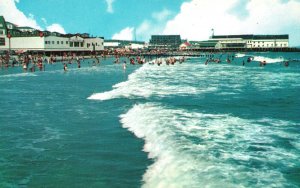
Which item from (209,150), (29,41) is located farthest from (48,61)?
(209,150)

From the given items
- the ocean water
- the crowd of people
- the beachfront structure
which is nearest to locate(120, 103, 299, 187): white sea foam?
the ocean water

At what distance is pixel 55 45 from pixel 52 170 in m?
101

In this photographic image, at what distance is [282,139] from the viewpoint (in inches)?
574

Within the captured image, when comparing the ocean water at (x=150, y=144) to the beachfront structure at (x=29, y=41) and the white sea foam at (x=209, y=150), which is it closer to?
the white sea foam at (x=209, y=150)

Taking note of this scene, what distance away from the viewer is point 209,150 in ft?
42.3

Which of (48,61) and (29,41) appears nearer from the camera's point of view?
(48,61)

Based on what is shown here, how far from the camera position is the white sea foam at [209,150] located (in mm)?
10312

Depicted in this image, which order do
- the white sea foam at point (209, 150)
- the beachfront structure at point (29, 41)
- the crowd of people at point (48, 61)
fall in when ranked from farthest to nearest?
the beachfront structure at point (29, 41) < the crowd of people at point (48, 61) < the white sea foam at point (209, 150)

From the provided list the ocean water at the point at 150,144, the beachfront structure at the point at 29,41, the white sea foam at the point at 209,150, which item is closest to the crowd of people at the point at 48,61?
the beachfront structure at the point at 29,41

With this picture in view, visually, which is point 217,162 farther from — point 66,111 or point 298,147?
point 66,111

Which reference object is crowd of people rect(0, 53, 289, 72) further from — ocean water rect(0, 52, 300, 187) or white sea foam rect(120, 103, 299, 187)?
white sea foam rect(120, 103, 299, 187)

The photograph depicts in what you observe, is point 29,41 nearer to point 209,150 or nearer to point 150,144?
point 150,144

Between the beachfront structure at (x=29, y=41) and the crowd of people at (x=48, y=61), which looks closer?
the crowd of people at (x=48, y=61)

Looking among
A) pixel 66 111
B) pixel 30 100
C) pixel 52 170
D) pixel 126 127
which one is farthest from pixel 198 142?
pixel 30 100
